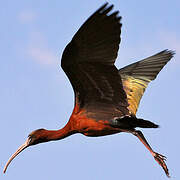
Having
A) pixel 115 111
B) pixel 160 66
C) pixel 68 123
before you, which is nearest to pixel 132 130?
pixel 115 111

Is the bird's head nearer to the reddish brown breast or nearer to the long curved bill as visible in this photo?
the long curved bill

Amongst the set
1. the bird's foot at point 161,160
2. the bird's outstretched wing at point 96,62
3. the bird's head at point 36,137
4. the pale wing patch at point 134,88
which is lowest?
the bird's foot at point 161,160

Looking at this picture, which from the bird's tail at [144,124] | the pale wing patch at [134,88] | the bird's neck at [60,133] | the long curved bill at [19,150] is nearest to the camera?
the bird's tail at [144,124]

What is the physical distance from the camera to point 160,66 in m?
11.7

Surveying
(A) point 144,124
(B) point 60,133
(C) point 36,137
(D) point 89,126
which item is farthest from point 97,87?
(C) point 36,137

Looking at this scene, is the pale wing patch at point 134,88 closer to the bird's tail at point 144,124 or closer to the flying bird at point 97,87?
the flying bird at point 97,87

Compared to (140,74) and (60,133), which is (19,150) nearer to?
(60,133)

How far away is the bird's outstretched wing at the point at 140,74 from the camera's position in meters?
11.0

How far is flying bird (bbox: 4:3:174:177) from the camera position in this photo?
8.30m

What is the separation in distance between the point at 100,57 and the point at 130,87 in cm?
275

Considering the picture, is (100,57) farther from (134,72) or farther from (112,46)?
(134,72)

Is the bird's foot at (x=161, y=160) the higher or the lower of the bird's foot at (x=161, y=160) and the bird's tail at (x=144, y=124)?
the lower

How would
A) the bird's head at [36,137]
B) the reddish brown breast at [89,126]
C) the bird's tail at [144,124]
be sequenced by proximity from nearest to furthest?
the bird's tail at [144,124], the reddish brown breast at [89,126], the bird's head at [36,137]

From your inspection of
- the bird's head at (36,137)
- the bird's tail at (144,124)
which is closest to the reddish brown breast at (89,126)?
the bird's tail at (144,124)
